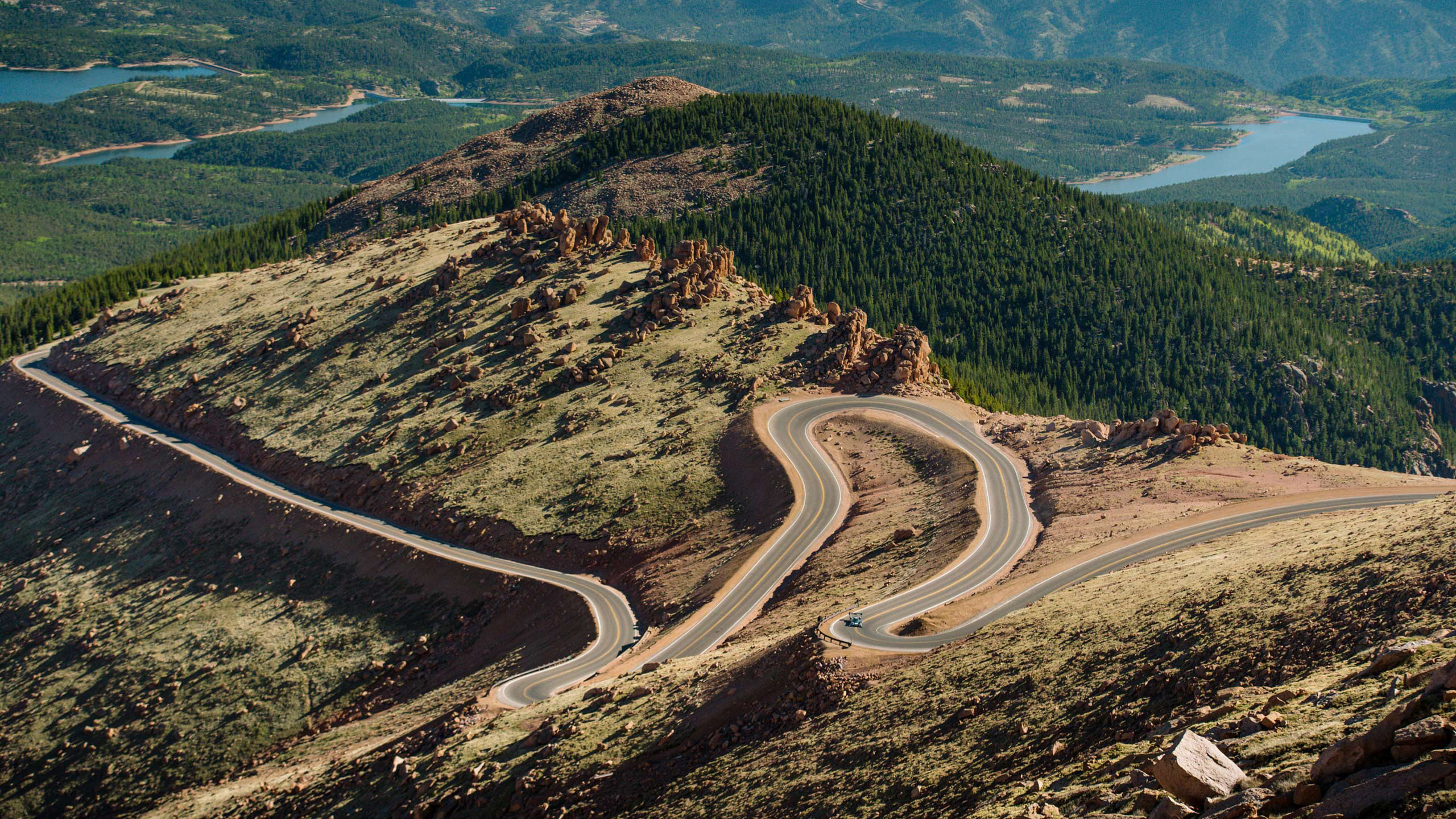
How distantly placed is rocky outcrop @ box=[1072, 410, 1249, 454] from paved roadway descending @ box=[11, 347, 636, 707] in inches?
1500

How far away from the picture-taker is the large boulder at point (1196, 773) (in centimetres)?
2916

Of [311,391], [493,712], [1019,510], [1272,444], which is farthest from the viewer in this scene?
[1272,444]

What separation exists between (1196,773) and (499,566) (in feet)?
214

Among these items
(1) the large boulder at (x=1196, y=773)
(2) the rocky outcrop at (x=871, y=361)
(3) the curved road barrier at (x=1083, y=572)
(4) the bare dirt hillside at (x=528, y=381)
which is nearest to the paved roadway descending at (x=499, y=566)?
(4) the bare dirt hillside at (x=528, y=381)

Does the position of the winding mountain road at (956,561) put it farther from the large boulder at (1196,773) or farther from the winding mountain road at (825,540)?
the large boulder at (1196,773)

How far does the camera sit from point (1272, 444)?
160125 mm

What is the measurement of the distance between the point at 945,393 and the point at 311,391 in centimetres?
6684

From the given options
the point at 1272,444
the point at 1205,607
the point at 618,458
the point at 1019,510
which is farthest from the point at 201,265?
the point at 1205,607

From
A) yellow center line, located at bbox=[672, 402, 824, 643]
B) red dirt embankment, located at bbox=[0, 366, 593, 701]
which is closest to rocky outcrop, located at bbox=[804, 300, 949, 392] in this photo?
yellow center line, located at bbox=[672, 402, 824, 643]

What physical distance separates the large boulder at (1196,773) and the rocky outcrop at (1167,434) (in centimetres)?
5494

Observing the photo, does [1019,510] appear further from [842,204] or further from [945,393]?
[842,204]

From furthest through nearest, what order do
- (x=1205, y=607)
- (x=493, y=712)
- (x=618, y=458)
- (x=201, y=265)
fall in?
(x=201, y=265) → (x=618, y=458) → (x=493, y=712) → (x=1205, y=607)

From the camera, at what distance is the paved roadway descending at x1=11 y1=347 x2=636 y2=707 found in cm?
6975

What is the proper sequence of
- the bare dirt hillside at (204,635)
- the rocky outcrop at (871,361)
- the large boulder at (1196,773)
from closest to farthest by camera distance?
1. the large boulder at (1196,773)
2. the bare dirt hillside at (204,635)
3. the rocky outcrop at (871,361)
